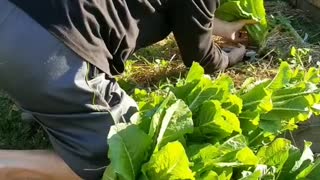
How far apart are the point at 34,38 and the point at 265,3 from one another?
1604 millimetres

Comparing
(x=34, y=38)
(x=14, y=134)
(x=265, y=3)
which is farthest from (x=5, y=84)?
(x=265, y=3)

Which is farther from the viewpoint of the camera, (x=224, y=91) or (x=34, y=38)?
(x=224, y=91)

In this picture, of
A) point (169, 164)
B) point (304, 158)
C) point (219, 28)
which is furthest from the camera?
point (219, 28)

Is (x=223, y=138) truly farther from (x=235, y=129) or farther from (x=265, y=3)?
(x=265, y=3)

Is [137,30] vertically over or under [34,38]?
under

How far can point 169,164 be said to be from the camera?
6.11ft

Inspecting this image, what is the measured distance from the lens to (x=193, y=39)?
7.67 feet

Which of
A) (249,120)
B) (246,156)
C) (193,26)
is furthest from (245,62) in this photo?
(246,156)

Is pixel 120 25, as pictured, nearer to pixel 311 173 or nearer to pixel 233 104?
pixel 233 104

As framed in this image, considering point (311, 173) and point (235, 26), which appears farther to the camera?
point (235, 26)

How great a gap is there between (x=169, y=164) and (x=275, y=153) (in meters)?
0.34

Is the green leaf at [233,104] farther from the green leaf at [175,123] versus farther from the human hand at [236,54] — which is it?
the human hand at [236,54]

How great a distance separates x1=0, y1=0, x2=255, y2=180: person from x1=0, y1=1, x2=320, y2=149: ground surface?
26 cm

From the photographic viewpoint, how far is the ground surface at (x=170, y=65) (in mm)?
2547
